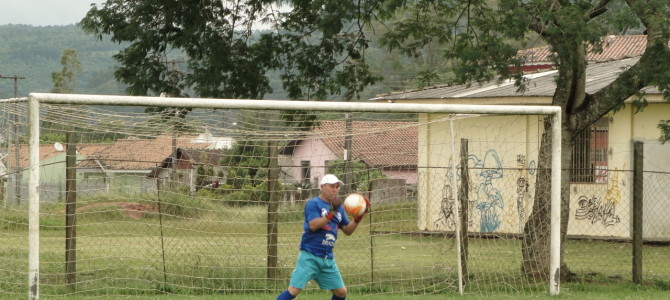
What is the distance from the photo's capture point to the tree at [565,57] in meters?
12.9

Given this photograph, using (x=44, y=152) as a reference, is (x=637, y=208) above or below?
below

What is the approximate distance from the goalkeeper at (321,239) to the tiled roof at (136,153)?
3.24 metres

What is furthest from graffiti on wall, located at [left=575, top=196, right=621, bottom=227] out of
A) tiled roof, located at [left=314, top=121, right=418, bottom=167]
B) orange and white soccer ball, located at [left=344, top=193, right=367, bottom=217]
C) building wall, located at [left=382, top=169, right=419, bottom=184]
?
orange and white soccer ball, located at [left=344, top=193, right=367, bottom=217]

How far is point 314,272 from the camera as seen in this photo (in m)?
10.0

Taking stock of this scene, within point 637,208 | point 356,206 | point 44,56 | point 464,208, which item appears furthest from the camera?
point 44,56

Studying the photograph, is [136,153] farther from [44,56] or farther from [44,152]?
[44,56]

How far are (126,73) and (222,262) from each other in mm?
5337

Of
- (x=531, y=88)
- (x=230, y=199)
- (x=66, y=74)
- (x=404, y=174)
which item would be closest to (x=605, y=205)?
(x=531, y=88)

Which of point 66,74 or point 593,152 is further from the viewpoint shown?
point 66,74

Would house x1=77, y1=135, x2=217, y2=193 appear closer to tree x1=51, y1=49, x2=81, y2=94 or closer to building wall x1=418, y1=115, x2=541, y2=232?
building wall x1=418, y1=115, x2=541, y2=232

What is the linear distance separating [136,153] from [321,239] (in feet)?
12.6

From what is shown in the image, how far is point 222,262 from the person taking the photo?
A: 13.0 meters

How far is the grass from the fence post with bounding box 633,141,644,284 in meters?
0.30

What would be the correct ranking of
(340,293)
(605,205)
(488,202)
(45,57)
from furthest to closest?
1. (45,57)
2. (605,205)
3. (488,202)
4. (340,293)
